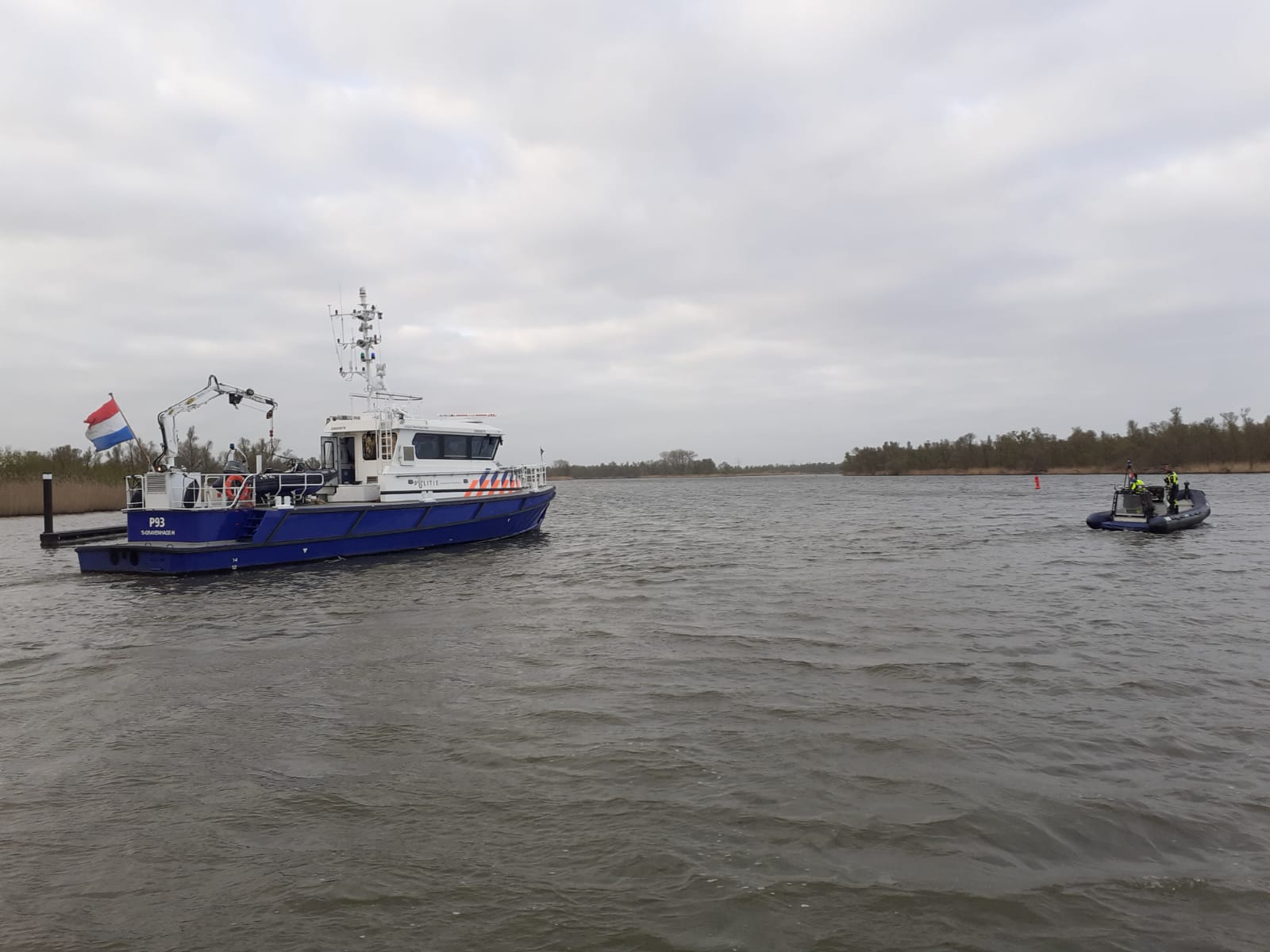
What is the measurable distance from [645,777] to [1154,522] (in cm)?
2168

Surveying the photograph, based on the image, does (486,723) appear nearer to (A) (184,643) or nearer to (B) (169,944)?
(B) (169,944)

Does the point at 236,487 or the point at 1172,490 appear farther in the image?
the point at 1172,490

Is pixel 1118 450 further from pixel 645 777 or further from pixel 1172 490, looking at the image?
pixel 645 777

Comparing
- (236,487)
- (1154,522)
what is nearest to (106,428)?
(236,487)

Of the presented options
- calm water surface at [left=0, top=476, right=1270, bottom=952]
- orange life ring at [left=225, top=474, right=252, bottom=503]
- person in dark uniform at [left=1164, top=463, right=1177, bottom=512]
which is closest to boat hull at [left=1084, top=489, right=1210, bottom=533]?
person in dark uniform at [left=1164, top=463, right=1177, bottom=512]

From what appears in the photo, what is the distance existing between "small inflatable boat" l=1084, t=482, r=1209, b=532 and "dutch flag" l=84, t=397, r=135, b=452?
85.9 feet

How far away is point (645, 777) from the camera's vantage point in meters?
4.74

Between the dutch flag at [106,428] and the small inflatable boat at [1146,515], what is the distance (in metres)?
26.2

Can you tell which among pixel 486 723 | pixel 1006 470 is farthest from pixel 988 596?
pixel 1006 470

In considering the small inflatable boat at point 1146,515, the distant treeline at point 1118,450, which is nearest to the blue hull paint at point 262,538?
the small inflatable boat at point 1146,515

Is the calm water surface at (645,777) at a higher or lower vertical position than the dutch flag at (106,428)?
lower

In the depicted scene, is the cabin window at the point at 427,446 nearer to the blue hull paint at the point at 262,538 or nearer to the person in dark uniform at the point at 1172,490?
the blue hull paint at the point at 262,538

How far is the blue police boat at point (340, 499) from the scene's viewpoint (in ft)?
51.5

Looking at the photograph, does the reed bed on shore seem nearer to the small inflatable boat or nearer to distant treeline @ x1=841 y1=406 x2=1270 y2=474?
the small inflatable boat
